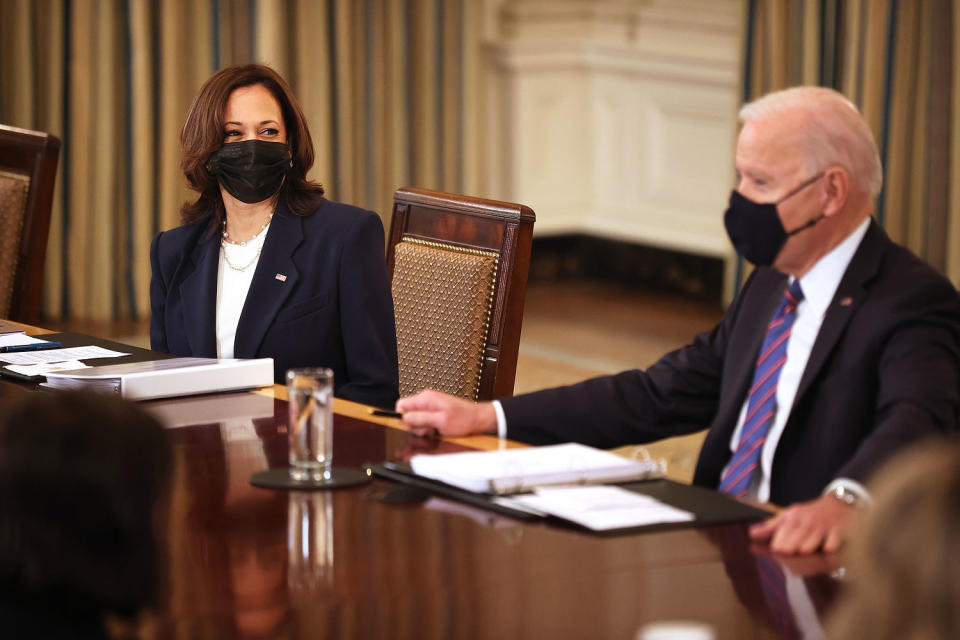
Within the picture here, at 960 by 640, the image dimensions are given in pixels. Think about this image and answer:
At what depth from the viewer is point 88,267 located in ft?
20.6

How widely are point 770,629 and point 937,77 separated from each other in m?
4.30

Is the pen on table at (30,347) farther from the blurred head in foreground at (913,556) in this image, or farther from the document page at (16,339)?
the blurred head in foreground at (913,556)

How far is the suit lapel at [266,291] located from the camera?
2769mm

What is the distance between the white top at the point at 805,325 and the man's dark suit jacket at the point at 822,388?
2 cm

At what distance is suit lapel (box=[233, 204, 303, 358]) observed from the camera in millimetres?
2769

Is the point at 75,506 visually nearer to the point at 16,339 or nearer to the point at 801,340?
the point at 801,340

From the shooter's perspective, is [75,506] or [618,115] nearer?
[75,506]

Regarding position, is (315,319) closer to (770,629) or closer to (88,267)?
(770,629)

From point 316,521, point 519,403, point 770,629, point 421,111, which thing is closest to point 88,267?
point 421,111

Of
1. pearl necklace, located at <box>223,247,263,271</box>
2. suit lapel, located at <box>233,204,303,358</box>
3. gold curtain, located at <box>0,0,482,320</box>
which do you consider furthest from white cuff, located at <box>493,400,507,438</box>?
gold curtain, located at <box>0,0,482,320</box>

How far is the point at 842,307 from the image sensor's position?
2.03 m

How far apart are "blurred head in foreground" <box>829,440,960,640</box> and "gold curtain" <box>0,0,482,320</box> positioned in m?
5.72

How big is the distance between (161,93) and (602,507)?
198 inches

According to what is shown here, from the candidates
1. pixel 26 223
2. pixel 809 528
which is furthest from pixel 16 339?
pixel 809 528
